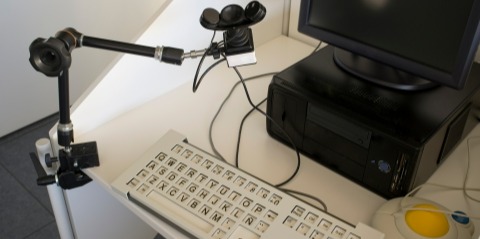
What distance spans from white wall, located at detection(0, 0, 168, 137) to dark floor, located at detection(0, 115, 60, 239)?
0.10 m

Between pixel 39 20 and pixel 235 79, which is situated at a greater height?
pixel 235 79

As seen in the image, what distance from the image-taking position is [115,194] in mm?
825

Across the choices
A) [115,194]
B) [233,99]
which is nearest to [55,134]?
[115,194]

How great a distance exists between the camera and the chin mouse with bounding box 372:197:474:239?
72cm

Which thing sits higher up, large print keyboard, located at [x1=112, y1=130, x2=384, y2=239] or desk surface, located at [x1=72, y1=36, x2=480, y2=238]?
large print keyboard, located at [x1=112, y1=130, x2=384, y2=239]

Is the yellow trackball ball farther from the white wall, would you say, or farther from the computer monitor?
the white wall

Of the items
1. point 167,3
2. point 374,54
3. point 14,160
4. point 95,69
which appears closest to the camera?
point 374,54

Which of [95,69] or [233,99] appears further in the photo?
[95,69]

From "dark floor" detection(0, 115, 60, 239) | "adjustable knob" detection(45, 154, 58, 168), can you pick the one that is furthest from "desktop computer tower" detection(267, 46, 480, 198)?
"dark floor" detection(0, 115, 60, 239)

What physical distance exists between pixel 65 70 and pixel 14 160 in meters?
1.46

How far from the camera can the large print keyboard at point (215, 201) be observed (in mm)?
709

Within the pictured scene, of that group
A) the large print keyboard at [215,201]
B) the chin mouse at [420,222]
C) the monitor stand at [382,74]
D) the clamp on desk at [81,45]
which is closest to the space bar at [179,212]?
the large print keyboard at [215,201]

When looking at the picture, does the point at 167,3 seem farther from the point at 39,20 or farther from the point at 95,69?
the point at 95,69

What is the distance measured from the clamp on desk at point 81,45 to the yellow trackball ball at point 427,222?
366 mm
